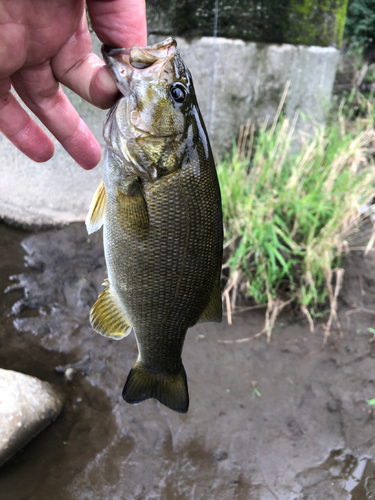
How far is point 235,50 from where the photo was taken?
12.6 feet

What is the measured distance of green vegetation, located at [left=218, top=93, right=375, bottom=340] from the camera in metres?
2.97

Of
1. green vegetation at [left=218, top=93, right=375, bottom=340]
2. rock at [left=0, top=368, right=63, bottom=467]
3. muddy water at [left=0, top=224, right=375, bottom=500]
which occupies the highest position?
green vegetation at [left=218, top=93, right=375, bottom=340]

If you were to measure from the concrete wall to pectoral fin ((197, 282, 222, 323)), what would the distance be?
115 inches

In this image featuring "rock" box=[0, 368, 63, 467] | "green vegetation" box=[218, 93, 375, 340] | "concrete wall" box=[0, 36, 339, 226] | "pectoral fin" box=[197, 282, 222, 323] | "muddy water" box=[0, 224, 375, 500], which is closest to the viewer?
"pectoral fin" box=[197, 282, 222, 323]

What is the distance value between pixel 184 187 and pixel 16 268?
109 inches

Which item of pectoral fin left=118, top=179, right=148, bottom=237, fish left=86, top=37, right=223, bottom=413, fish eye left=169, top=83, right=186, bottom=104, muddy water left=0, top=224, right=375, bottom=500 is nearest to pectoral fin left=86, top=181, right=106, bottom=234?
fish left=86, top=37, right=223, bottom=413

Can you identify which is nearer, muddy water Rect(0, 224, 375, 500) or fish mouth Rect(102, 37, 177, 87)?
fish mouth Rect(102, 37, 177, 87)

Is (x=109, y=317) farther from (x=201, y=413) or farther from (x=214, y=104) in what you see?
(x=214, y=104)

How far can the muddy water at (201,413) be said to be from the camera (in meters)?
2.24

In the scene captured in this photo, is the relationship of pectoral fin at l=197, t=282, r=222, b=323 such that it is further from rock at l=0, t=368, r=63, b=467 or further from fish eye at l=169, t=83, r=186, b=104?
rock at l=0, t=368, r=63, b=467

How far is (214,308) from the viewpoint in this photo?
1.33 metres

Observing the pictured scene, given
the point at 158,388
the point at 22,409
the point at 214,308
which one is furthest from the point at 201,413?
the point at 214,308

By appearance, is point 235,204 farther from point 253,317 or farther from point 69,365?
point 69,365

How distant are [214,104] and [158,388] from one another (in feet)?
11.0
